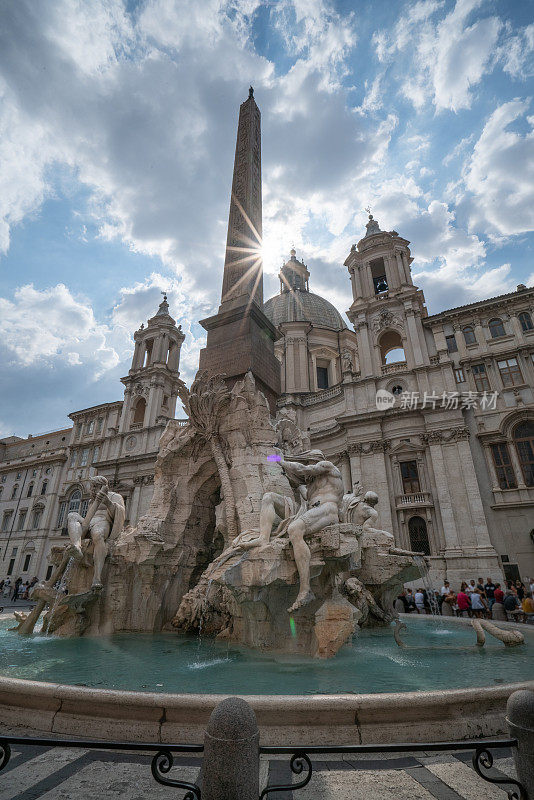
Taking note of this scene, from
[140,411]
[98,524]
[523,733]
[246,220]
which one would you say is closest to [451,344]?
[246,220]

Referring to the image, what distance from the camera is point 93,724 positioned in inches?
114

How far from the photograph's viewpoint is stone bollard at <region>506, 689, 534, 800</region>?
5.73ft

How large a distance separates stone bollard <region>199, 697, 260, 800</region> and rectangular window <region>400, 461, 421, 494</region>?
2377 cm

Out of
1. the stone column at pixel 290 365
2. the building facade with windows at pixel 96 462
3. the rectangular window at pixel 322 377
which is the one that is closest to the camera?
the building facade with windows at pixel 96 462

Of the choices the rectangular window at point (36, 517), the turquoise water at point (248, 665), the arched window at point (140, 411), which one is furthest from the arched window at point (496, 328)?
the rectangular window at point (36, 517)

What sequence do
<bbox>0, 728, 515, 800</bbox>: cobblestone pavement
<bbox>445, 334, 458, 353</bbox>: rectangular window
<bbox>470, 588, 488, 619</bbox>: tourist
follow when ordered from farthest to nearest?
<bbox>445, 334, 458, 353</bbox>: rectangular window → <bbox>470, 588, 488, 619</bbox>: tourist → <bbox>0, 728, 515, 800</bbox>: cobblestone pavement

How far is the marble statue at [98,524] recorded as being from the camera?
7.72 metres

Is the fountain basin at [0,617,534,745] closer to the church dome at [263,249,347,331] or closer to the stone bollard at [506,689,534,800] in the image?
the stone bollard at [506,689,534,800]

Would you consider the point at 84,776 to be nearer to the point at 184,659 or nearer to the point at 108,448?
the point at 184,659

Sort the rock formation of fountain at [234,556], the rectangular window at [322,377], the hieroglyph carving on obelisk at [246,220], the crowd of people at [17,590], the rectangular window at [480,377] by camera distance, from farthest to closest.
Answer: the rectangular window at [322,377], the rectangular window at [480,377], the crowd of people at [17,590], the hieroglyph carving on obelisk at [246,220], the rock formation of fountain at [234,556]

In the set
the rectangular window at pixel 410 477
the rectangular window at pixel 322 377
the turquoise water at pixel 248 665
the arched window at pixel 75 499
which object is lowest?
the turquoise water at pixel 248 665

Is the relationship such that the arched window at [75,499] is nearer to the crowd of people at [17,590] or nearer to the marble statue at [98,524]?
the crowd of people at [17,590]

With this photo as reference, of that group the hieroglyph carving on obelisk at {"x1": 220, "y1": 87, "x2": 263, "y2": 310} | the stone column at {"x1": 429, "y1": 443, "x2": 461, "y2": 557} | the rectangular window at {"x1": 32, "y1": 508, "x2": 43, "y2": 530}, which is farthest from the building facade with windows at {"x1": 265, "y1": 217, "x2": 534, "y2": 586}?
the rectangular window at {"x1": 32, "y1": 508, "x2": 43, "y2": 530}

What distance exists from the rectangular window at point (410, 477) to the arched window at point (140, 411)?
24604 mm
